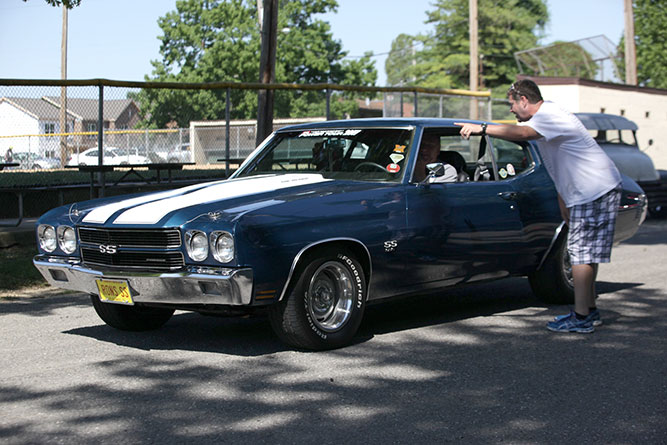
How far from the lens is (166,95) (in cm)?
1374

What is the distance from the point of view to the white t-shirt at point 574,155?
20.4 ft

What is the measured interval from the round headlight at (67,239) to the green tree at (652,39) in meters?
40.6

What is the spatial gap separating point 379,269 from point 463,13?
6387cm

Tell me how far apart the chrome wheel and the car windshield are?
0.89m

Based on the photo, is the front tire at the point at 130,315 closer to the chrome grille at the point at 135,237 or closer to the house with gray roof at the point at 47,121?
the chrome grille at the point at 135,237

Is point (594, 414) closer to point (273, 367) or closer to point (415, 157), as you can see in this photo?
point (273, 367)

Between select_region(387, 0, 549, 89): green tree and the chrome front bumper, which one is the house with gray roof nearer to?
the chrome front bumper

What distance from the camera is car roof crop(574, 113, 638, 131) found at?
55.5 ft

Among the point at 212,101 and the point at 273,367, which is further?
the point at 212,101

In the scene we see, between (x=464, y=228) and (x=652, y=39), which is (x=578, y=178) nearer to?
(x=464, y=228)

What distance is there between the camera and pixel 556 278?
7.43 meters

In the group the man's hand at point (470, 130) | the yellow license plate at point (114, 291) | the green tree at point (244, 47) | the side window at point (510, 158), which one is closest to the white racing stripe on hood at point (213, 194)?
the yellow license plate at point (114, 291)

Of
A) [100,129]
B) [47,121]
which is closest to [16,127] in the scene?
[47,121]

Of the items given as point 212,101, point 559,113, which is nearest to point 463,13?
point 212,101
